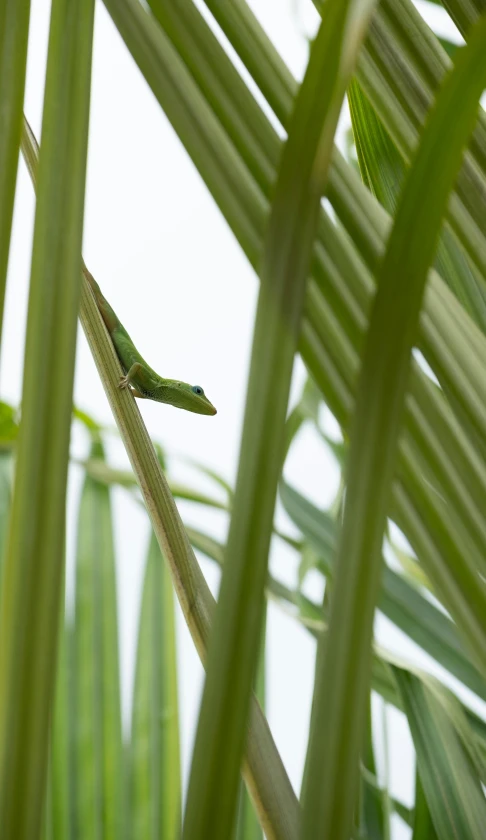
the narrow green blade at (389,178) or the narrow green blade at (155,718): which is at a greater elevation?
the narrow green blade at (389,178)

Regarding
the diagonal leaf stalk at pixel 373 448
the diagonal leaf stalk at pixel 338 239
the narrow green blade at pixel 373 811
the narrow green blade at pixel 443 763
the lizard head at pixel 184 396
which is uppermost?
the lizard head at pixel 184 396

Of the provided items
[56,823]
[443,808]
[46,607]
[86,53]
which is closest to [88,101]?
[86,53]

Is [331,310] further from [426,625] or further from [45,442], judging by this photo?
[426,625]

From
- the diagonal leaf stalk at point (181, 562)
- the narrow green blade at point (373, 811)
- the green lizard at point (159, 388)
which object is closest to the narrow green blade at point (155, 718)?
the narrow green blade at point (373, 811)

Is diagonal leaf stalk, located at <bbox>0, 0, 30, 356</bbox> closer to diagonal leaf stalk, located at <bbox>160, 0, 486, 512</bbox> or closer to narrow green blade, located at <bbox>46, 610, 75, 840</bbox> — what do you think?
diagonal leaf stalk, located at <bbox>160, 0, 486, 512</bbox>

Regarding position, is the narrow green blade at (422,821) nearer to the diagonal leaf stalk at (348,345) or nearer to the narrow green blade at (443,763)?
the narrow green blade at (443,763)

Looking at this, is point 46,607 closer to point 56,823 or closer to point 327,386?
point 327,386

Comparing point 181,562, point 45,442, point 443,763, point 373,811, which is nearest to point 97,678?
point 373,811

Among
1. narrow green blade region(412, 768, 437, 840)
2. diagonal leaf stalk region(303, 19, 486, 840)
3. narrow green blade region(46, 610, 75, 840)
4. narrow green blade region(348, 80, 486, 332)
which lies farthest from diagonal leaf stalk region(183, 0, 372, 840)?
narrow green blade region(46, 610, 75, 840)
